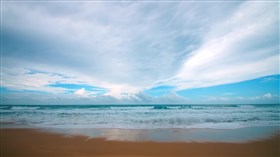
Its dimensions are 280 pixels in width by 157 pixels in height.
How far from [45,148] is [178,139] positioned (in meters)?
5.92

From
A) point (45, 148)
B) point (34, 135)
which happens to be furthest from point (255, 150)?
point (34, 135)

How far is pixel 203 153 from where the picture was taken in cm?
621

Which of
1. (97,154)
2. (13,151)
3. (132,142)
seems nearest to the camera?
(97,154)

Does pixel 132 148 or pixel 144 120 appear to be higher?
pixel 144 120

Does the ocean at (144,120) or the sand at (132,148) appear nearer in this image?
the sand at (132,148)

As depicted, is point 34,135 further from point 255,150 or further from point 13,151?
point 255,150

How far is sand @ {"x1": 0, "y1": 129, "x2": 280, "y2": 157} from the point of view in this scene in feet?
20.1

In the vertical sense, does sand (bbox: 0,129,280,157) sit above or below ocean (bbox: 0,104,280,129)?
below

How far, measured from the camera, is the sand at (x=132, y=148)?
6.13 meters

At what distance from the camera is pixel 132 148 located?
6855 millimetres

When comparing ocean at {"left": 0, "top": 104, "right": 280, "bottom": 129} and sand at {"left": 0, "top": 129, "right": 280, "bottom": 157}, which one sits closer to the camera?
sand at {"left": 0, "top": 129, "right": 280, "bottom": 157}

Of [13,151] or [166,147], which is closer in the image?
[13,151]

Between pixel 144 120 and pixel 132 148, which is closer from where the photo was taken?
pixel 132 148

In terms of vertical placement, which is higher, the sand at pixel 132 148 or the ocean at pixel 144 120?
the ocean at pixel 144 120
